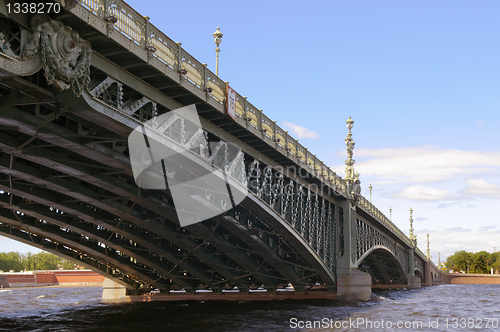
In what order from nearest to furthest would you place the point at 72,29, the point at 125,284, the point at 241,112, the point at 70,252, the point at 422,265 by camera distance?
1. the point at 72,29
2. the point at 241,112
3. the point at 70,252
4. the point at 125,284
5. the point at 422,265

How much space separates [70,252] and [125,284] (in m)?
6.68

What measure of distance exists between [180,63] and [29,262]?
458 ft

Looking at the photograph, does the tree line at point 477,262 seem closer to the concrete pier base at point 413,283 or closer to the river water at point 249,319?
the concrete pier base at point 413,283

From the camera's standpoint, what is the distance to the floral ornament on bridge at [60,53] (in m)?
12.7

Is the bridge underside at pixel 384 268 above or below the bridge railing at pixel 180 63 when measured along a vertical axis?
below

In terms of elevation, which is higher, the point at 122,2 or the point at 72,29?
the point at 122,2

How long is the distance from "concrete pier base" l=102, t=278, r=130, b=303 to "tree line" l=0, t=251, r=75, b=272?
355 ft

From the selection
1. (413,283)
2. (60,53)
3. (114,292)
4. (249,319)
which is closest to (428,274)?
(413,283)

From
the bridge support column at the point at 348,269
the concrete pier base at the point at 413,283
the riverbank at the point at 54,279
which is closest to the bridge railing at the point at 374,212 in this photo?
the bridge support column at the point at 348,269

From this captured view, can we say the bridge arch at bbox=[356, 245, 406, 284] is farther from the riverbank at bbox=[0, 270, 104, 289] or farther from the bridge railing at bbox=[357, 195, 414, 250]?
the riverbank at bbox=[0, 270, 104, 289]

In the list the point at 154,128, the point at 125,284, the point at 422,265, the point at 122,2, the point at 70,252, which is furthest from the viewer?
the point at 422,265

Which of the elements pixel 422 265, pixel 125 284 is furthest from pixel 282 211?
pixel 422 265

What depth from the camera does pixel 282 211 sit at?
28859 millimetres

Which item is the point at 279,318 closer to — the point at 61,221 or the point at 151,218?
the point at 151,218
